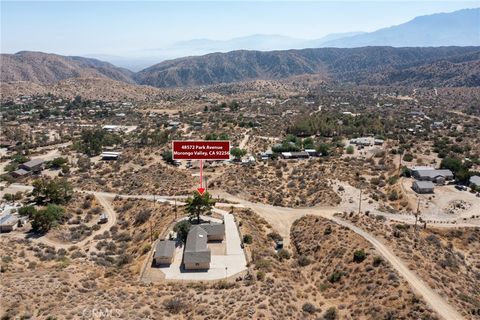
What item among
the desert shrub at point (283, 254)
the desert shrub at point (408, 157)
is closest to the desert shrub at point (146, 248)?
the desert shrub at point (283, 254)

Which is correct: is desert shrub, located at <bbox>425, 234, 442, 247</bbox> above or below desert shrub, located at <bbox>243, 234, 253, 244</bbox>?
below

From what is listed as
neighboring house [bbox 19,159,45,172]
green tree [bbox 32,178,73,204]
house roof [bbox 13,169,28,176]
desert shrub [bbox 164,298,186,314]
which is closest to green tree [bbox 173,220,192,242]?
desert shrub [bbox 164,298,186,314]

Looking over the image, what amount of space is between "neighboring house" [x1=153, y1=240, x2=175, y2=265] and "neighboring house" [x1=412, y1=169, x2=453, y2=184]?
45934 millimetres

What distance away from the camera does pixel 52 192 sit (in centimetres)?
5897

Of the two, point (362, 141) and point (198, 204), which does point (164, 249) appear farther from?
point (362, 141)

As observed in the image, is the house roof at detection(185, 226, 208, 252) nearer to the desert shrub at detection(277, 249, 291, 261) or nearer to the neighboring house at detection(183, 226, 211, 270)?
the neighboring house at detection(183, 226, 211, 270)

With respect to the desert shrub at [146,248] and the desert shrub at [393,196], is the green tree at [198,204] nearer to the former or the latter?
the desert shrub at [146,248]

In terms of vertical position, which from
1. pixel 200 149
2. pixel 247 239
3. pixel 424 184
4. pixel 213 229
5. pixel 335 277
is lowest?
pixel 335 277

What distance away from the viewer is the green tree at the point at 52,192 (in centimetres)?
5903

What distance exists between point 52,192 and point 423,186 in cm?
5848

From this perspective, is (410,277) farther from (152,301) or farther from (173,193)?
(173,193)

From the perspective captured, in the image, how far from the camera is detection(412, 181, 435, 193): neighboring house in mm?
58562

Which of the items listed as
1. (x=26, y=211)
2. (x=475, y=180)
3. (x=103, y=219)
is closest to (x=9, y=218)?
(x=26, y=211)

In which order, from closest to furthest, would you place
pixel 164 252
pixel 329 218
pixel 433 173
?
1. pixel 164 252
2. pixel 329 218
3. pixel 433 173
